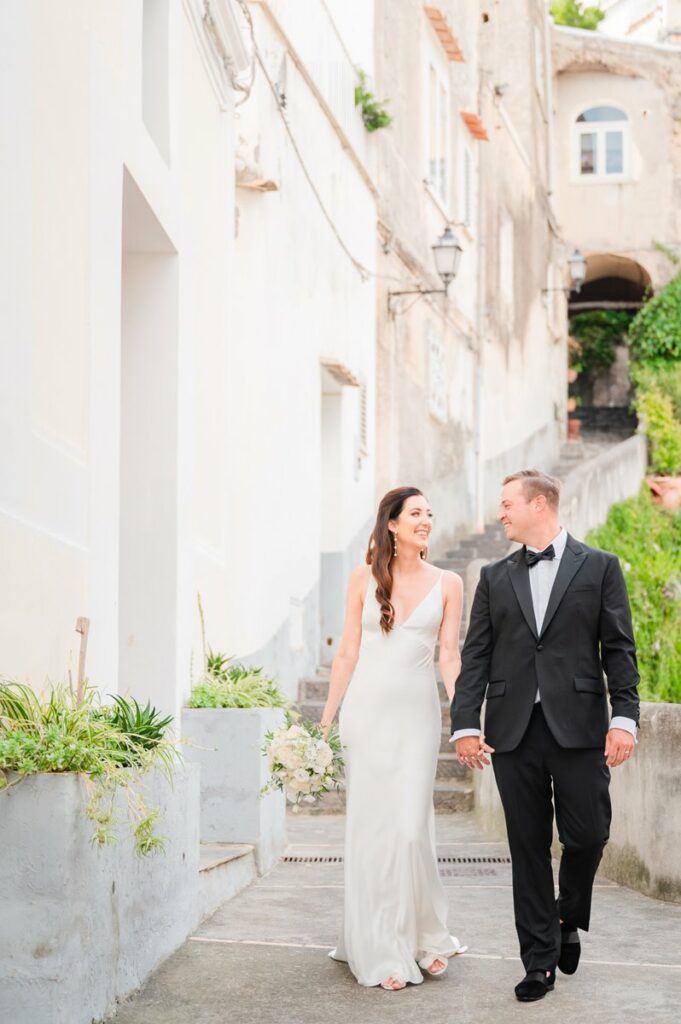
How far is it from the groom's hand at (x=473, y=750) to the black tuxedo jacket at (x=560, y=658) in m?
0.04

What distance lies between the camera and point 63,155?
559 cm

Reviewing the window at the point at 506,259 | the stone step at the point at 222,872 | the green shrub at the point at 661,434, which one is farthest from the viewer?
the green shrub at the point at 661,434

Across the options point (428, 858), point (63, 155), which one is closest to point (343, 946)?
point (428, 858)

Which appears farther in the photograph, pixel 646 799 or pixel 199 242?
pixel 199 242

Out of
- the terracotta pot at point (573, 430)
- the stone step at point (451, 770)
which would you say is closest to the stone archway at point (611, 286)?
the terracotta pot at point (573, 430)

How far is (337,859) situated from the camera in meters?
8.82

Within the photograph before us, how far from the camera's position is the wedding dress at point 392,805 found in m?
5.63

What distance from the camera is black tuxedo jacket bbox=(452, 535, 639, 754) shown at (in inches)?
211

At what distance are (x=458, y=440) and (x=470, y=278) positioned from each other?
2523mm

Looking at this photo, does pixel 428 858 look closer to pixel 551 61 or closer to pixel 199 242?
pixel 199 242

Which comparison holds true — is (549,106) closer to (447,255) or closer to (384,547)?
(447,255)

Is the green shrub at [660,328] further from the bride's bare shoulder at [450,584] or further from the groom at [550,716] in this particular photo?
the groom at [550,716]

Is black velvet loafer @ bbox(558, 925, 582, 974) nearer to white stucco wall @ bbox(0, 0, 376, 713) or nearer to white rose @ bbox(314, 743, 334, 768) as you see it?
white rose @ bbox(314, 743, 334, 768)

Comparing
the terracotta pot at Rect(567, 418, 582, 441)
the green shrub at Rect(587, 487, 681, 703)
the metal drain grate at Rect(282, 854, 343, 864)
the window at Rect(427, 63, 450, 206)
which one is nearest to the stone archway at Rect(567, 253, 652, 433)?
the terracotta pot at Rect(567, 418, 582, 441)
